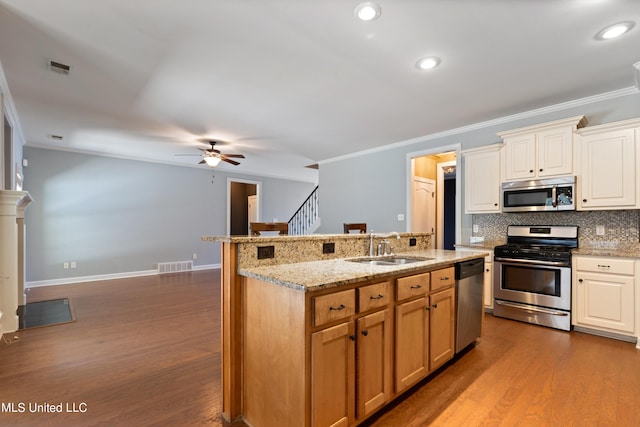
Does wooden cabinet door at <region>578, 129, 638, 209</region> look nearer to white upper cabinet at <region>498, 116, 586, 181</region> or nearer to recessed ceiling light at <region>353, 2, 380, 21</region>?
white upper cabinet at <region>498, 116, 586, 181</region>

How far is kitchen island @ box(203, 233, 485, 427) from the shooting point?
4.63ft

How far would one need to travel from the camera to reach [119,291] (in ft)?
16.5

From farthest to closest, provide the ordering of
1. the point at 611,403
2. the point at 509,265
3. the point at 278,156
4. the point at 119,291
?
the point at 278,156 → the point at 119,291 → the point at 509,265 → the point at 611,403

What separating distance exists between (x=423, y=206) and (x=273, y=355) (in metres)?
4.59

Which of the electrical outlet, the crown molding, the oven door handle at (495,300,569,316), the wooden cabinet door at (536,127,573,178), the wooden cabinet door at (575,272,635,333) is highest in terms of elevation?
the crown molding

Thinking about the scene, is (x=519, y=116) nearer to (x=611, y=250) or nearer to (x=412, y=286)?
(x=611, y=250)

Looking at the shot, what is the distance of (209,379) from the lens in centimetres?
224

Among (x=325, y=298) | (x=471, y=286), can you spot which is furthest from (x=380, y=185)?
(x=325, y=298)

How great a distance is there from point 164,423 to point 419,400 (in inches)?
62.5

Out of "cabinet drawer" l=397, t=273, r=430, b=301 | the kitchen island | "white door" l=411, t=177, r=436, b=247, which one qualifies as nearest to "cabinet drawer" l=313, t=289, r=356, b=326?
the kitchen island

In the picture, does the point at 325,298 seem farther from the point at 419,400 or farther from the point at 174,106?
the point at 174,106

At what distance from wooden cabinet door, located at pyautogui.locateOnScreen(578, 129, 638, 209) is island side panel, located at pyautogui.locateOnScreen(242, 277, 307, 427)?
140 inches
